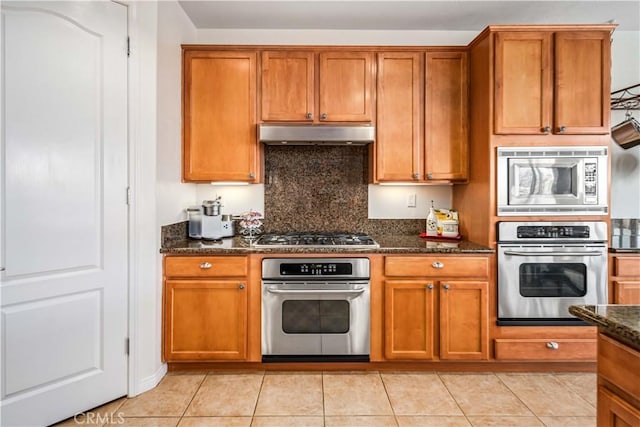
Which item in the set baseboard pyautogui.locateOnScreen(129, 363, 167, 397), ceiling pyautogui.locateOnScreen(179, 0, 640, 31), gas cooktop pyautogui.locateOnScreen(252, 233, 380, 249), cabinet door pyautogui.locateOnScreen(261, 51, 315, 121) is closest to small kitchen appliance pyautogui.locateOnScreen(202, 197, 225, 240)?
gas cooktop pyautogui.locateOnScreen(252, 233, 380, 249)

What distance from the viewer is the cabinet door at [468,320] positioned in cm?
250

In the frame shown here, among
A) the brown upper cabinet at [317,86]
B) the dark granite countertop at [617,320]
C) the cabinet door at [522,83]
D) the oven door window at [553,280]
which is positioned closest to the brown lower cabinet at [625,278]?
the oven door window at [553,280]

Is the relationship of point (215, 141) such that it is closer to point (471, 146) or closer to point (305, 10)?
point (305, 10)

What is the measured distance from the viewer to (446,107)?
111 inches

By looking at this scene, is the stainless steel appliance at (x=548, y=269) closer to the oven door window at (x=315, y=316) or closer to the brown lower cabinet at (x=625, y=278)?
the brown lower cabinet at (x=625, y=278)

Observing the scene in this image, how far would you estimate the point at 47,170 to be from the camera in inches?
75.7

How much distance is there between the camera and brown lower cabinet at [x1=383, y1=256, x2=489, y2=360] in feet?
8.19

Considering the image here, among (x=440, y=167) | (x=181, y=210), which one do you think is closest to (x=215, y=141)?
(x=181, y=210)

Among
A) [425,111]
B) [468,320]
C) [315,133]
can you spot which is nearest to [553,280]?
[468,320]

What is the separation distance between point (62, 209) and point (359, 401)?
1.99 metres

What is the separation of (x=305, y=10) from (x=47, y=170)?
6.71 ft

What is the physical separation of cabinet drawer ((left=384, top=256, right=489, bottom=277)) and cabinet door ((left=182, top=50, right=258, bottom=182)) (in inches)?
52.1

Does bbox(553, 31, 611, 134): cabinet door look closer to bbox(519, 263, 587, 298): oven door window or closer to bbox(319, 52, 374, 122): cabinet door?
bbox(519, 263, 587, 298): oven door window

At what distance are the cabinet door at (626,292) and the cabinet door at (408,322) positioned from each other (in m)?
1.26
